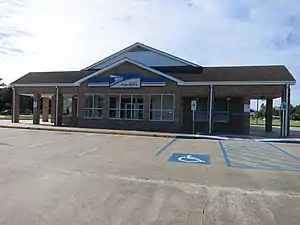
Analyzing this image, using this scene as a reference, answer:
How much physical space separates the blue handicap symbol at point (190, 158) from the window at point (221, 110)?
15.4 metres

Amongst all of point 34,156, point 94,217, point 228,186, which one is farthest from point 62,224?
point 34,156

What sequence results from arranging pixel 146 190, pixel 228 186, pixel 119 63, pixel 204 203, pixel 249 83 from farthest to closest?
pixel 119 63
pixel 249 83
pixel 228 186
pixel 146 190
pixel 204 203

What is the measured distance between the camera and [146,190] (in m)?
7.22

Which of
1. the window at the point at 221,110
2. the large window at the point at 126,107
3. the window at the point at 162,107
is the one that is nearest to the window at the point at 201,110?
the window at the point at 221,110

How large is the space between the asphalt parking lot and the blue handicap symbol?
4 centimetres

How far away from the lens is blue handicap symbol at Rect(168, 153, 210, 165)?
1164 cm

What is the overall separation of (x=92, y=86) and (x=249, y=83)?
12.9m

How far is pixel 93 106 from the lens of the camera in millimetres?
29812

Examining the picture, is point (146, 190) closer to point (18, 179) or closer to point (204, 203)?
point (204, 203)

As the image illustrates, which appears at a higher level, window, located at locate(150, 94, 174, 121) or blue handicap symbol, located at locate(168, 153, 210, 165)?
window, located at locate(150, 94, 174, 121)

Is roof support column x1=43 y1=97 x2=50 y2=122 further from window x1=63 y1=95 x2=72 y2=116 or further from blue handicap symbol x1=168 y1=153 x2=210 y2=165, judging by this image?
blue handicap symbol x1=168 y1=153 x2=210 y2=165

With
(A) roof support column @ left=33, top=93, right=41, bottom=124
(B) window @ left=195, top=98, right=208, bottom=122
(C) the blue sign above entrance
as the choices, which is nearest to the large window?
(C) the blue sign above entrance

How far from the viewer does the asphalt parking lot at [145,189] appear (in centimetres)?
536

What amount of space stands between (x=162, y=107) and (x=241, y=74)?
681 centimetres
